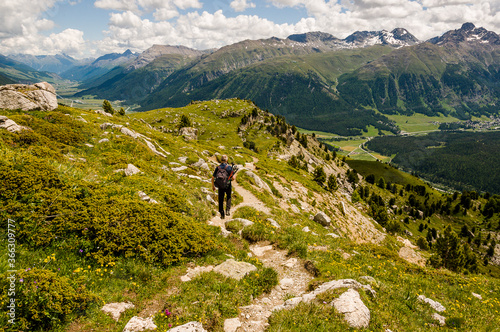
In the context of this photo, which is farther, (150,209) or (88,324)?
(150,209)

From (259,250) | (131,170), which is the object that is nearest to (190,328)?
(259,250)

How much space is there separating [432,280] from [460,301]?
162 centimetres

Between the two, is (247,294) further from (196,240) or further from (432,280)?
(432,280)

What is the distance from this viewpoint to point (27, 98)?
24016 millimetres

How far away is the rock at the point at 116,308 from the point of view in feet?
24.1

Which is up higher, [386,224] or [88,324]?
[88,324]

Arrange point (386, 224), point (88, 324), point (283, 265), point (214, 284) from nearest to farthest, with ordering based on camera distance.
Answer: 1. point (88, 324)
2. point (214, 284)
3. point (283, 265)
4. point (386, 224)

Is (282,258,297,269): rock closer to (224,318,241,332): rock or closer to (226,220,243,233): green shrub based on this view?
(226,220,243,233): green shrub

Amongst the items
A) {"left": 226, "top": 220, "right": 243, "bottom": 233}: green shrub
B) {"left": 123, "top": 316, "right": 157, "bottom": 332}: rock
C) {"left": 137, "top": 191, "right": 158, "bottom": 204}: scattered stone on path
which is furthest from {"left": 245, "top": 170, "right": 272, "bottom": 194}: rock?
{"left": 123, "top": 316, "right": 157, "bottom": 332}: rock

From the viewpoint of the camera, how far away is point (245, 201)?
24.5 m

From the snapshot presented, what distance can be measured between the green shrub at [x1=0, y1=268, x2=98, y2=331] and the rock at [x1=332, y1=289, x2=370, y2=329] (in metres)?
8.63

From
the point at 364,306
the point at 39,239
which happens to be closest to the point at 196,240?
the point at 39,239

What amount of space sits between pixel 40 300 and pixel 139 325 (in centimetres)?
274

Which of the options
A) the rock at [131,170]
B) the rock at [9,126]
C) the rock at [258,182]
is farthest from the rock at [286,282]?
the rock at [258,182]
